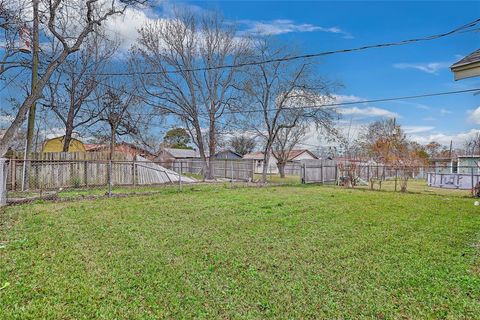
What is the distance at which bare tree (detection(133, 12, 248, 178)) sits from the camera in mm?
22281

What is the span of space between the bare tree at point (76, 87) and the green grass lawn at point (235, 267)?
11625 mm

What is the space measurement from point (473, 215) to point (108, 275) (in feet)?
29.0

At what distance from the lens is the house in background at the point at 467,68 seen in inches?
173

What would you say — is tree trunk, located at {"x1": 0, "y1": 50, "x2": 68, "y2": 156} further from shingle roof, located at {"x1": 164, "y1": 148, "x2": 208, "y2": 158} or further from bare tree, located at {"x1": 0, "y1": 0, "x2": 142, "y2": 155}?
shingle roof, located at {"x1": 164, "y1": 148, "x2": 208, "y2": 158}

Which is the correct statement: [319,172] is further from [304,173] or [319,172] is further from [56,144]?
[56,144]

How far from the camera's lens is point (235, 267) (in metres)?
3.77

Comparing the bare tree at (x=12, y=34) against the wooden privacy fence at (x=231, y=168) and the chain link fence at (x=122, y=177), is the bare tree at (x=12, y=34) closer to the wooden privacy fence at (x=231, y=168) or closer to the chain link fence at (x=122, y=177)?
the chain link fence at (x=122, y=177)

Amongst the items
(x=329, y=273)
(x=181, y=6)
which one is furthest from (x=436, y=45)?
(x=181, y=6)

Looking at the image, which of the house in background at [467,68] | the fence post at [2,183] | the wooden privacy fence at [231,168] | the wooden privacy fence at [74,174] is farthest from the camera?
the wooden privacy fence at [231,168]

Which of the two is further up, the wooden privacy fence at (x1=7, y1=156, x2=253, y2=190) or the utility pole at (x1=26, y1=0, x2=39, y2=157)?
the utility pole at (x1=26, y1=0, x2=39, y2=157)

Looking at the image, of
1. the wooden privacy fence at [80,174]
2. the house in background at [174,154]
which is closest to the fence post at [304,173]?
the wooden privacy fence at [80,174]

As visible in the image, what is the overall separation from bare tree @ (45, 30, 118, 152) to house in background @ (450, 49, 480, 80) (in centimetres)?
1674

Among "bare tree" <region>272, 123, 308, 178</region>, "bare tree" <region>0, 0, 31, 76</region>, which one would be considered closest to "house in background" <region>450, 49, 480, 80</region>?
"bare tree" <region>0, 0, 31, 76</region>

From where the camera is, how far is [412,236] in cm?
555
